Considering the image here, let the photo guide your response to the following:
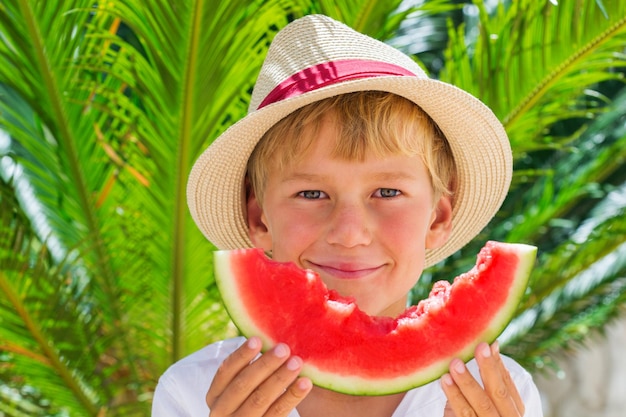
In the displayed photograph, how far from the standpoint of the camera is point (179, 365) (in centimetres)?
187

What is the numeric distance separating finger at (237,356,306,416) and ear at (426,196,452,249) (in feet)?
2.07

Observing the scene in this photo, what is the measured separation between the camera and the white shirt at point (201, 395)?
180 cm

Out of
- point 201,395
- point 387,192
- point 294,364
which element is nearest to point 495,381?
point 294,364

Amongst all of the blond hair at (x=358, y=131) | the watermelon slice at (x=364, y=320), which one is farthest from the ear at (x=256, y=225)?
the watermelon slice at (x=364, y=320)

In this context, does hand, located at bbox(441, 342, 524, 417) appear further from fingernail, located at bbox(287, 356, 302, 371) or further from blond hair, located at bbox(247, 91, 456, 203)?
blond hair, located at bbox(247, 91, 456, 203)

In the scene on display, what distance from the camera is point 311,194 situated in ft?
5.73

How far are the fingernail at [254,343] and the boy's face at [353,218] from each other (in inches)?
11.3

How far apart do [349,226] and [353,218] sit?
22 mm

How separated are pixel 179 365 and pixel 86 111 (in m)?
1.27

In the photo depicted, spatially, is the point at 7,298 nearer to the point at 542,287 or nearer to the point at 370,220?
the point at 370,220

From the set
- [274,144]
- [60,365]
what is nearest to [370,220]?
[274,144]

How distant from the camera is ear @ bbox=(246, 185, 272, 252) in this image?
1.96 m

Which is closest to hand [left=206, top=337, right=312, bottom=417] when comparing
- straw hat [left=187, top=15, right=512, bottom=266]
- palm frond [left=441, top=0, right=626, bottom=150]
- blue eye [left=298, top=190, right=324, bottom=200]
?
blue eye [left=298, top=190, right=324, bottom=200]

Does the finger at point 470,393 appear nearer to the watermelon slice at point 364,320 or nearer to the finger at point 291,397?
the watermelon slice at point 364,320
